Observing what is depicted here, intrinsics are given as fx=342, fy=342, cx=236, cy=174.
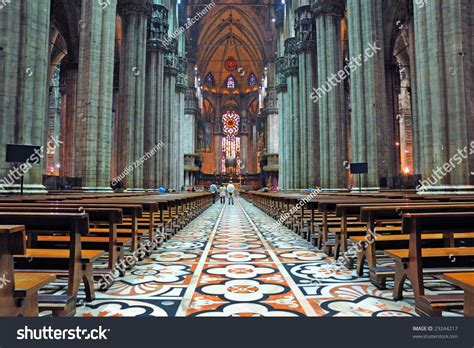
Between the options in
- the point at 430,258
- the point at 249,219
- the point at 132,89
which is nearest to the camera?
→ the point at 430,258

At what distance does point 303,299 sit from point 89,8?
13763 mm

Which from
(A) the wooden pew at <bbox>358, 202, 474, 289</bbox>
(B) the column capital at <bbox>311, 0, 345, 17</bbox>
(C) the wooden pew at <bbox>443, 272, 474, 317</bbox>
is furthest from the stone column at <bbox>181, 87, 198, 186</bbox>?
(C) the wooden pew at <bbox>443, 272, 474, 317</bbox>

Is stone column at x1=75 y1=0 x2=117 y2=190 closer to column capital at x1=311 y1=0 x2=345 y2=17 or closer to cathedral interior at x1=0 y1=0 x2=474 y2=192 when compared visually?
cathedral interior at x1=0 y1=0 x2=474 y2=192

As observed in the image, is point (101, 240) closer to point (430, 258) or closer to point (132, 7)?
point (430, 258)

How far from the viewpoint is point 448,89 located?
30.0 feet

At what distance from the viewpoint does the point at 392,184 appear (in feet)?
51.2

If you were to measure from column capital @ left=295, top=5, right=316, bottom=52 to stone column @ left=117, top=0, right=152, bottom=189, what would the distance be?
1004cm

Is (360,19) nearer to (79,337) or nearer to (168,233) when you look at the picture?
(168,233)

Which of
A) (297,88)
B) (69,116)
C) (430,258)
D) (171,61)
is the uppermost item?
(171,61)

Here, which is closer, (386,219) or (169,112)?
(386,219)

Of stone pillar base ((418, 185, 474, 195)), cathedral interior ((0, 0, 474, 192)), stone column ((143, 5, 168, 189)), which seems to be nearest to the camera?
stone pillar base ((418, 185, 474, 195))

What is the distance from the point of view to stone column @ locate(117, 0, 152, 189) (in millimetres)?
18422

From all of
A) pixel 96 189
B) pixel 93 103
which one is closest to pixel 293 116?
pixel 93 103

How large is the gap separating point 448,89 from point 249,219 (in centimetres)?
772
